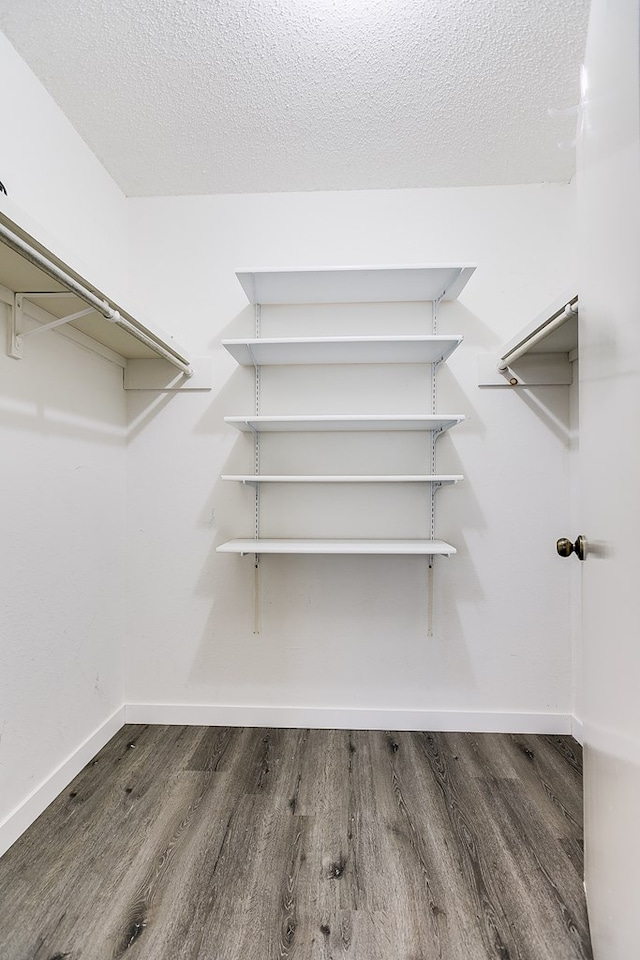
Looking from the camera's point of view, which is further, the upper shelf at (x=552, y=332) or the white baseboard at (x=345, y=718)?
the white baseboard at (x=345, y=718)

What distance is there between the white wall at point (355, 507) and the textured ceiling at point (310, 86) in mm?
164

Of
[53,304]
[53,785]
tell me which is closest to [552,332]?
[53,304]

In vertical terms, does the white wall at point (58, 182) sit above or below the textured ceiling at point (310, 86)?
below

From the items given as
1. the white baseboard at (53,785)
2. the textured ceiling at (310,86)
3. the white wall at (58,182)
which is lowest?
the white baseboard at (53,785)

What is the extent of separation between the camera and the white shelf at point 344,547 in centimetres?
193

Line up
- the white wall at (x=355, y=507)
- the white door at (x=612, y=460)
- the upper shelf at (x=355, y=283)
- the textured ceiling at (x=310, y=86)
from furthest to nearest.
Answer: the white wall at (x=355, y=507)
the upper shelf at (x=355, y=283)
the textured ceiling at (x=310, y=86)
the white door at (x=612, y=460)

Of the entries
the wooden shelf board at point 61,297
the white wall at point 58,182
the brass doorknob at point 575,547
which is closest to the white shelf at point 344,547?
the brass doorknob at point 575,547

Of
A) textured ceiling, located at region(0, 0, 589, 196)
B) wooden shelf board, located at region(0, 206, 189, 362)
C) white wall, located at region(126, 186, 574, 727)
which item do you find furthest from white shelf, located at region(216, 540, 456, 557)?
textured ceiling, located at region(0, 0, 589, 196)

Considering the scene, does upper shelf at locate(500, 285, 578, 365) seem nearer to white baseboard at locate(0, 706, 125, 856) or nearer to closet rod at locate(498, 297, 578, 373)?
closet rod at locate(498, 297, 578, 373)

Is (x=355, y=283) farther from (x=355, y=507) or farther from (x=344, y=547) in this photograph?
(x=344, y=547)

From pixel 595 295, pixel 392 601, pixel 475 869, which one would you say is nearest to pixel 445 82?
pixel 595 295

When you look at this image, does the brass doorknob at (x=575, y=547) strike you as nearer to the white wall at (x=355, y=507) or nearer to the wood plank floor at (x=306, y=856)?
the wood plank floor at (x=306, y=856)

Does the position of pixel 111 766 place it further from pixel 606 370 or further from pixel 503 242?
pixel 503 242

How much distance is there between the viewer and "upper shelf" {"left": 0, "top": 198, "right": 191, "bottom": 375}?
3.69ft
